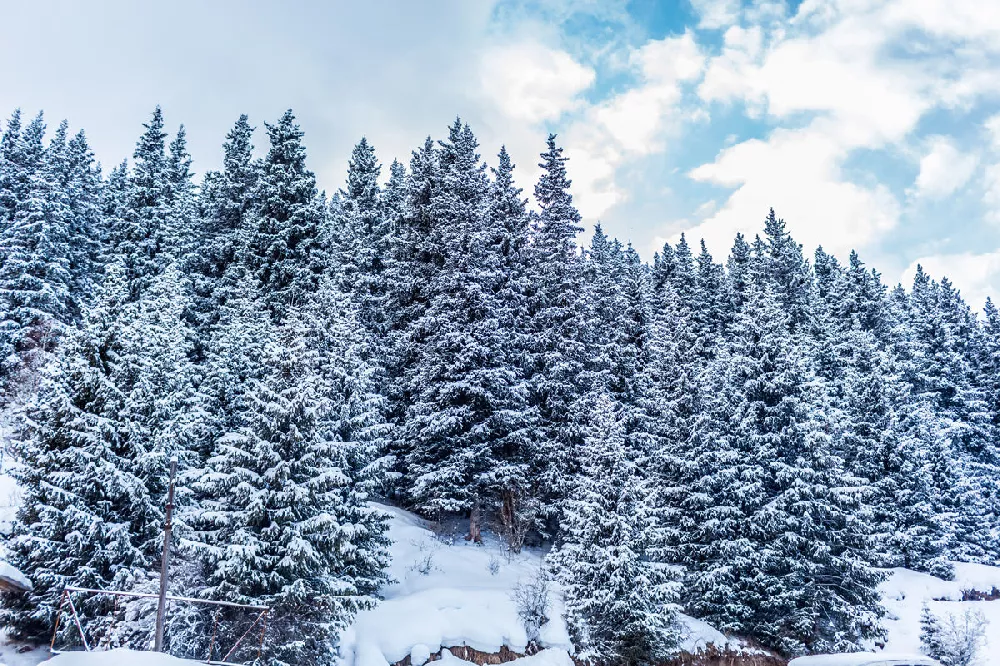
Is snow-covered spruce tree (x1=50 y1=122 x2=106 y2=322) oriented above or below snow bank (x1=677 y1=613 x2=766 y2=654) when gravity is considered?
above

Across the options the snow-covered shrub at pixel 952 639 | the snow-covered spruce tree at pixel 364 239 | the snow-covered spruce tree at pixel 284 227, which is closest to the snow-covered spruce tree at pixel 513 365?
the snow-covered spruce tree at pixel 364 239

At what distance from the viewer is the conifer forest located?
15.6 metres

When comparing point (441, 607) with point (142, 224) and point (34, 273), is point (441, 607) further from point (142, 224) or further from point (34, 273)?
point (34, 273)

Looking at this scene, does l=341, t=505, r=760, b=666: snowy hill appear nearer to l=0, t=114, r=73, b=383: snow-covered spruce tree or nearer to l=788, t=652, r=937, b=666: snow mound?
l=788, t=652, r=937, b=666: snow mound

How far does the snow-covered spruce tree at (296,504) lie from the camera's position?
14.5 metres

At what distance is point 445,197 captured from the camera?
97.0 ft

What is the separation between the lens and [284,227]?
25984 millimetres

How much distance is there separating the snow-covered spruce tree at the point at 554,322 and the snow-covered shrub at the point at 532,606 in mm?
5165

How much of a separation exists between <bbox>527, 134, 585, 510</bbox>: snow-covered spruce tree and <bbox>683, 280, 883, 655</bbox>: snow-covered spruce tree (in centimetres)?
622

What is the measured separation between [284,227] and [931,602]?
3707 cm

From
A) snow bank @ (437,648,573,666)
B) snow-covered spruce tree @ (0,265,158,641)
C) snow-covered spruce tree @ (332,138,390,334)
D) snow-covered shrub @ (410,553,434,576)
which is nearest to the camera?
snow-covered spruce tree @ (0,265,158,641)

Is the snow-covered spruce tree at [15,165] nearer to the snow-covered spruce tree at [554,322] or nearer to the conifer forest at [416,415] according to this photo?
the conifer forest at [416,415]

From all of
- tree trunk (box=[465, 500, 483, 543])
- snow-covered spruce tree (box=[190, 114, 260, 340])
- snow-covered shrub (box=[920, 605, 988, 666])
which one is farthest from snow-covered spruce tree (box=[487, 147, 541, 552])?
snow-covered shrub (box=[920, 605, 988, 666])

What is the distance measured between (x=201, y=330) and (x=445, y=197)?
12.7 m
